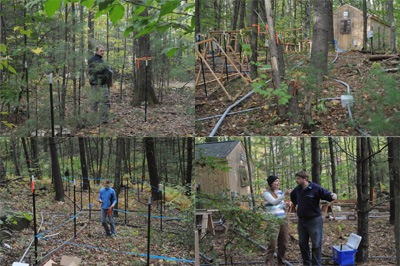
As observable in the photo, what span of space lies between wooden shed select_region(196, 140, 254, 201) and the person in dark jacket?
3.33 ft

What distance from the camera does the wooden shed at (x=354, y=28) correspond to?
126 inches

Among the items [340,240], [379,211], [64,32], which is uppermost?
[64,32]

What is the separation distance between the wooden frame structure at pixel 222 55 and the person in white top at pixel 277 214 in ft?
3.60

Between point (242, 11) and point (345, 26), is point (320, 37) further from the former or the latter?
point (242, 11)

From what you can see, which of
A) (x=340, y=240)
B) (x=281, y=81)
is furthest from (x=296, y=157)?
(x=340, y=240)

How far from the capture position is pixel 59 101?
312 cm

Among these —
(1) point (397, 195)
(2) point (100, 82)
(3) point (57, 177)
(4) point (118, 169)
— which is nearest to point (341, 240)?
(1) point (397, 195)

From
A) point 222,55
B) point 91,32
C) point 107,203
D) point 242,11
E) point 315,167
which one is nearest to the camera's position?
point 91,32

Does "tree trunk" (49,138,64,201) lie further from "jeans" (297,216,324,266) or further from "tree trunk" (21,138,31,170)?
"jeans" (297,216,324,266)

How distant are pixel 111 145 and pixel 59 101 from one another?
0.66 m

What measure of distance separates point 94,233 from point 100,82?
1.81 meters

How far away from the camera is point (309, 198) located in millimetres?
3518

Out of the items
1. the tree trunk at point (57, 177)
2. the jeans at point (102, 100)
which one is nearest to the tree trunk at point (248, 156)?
the jeans at point (102, 100)

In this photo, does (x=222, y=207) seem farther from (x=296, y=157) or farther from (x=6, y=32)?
(x=6, y=32)
